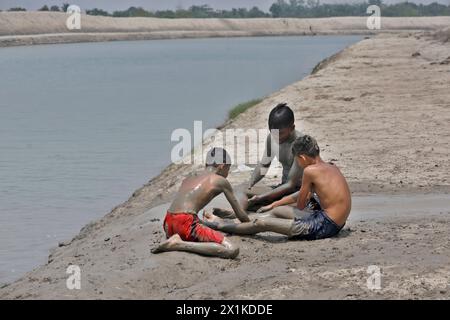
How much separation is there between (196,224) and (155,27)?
11808 cm

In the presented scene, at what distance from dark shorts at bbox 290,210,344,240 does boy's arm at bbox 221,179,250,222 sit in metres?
0.45

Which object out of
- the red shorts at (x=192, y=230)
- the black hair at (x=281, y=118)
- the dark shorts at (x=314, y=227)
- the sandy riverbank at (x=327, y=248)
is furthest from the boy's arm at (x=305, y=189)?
the black hair at (x=281, y=118)

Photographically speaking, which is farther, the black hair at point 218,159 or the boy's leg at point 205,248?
the black hair at point 218,159

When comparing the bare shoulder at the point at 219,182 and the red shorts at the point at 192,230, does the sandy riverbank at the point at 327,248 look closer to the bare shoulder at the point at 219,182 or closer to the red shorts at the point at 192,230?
the red shorts at the point at 192,230

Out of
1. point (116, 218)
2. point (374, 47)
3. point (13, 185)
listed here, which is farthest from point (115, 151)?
point (374, 47)

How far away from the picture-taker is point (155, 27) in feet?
411

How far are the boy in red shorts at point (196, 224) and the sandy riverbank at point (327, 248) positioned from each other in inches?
3.5

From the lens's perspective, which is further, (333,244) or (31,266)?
(31,266)

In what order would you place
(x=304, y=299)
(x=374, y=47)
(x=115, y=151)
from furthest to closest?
1. (x=374, y=47)
2. (x=115, y=151)
3. (x=304, y=299)

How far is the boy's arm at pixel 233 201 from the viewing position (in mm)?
8670

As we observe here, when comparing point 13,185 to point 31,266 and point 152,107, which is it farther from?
point 152,107

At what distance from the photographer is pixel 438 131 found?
51.9ft

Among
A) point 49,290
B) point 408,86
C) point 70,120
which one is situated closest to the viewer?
point 49,290
